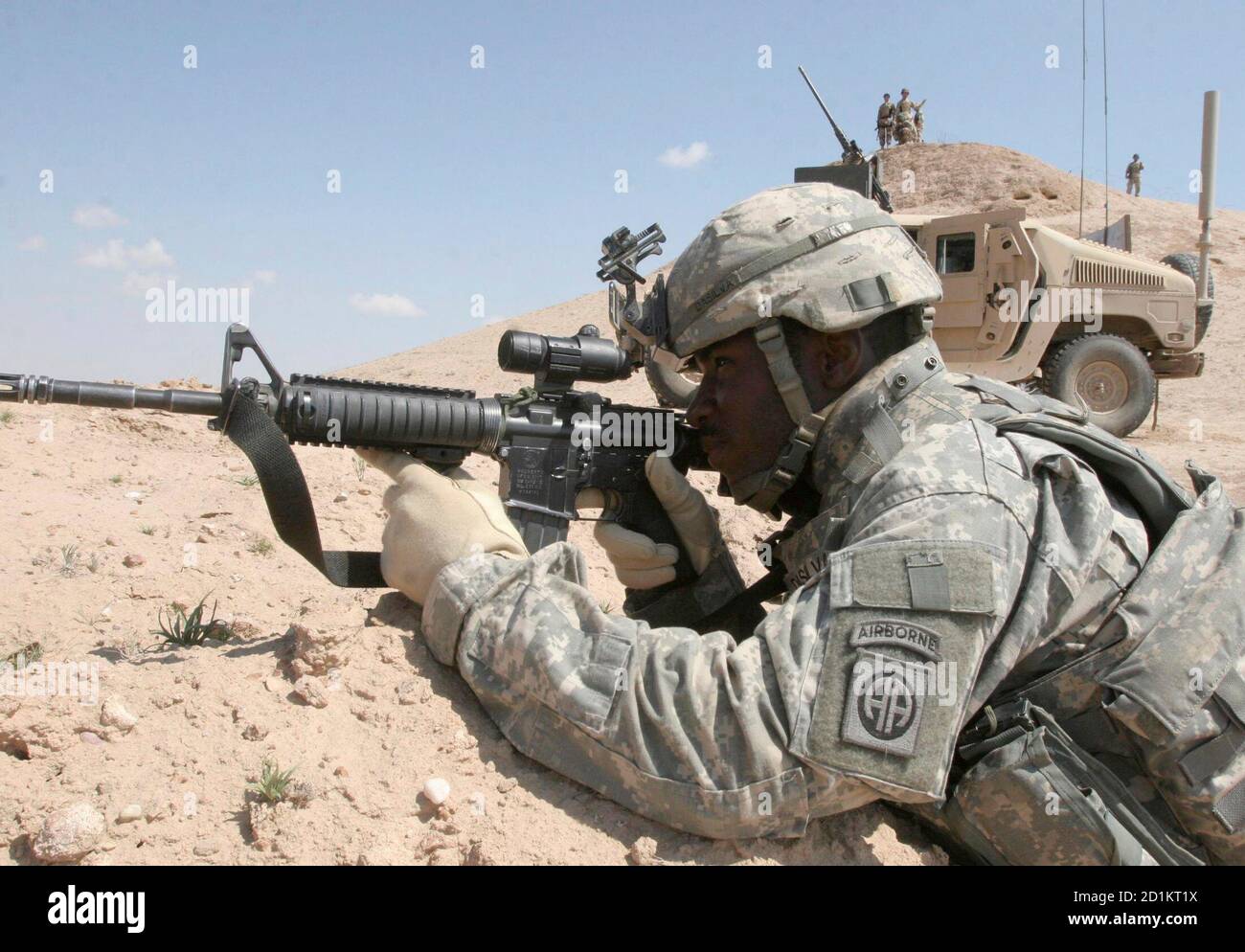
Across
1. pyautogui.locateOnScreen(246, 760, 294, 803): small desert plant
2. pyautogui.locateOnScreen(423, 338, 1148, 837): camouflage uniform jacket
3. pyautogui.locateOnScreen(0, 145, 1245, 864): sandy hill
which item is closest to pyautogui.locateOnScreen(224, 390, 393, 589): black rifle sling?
pyautogui.locateOnScreen(0, 145, 1245, 864): sandy hill

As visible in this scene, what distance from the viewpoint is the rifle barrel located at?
112 inches

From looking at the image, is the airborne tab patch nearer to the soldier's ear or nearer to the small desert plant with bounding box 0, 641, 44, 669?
the soldier's ear

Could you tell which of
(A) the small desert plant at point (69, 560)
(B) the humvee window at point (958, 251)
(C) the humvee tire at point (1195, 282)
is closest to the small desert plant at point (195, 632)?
(A) the small desert plant at point (69, 560)

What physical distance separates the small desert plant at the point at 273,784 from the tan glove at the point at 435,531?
570mm

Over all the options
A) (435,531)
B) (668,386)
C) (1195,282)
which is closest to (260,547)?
(435,531)

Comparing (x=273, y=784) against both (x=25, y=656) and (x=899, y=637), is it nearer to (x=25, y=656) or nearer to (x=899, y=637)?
(x=899, y=637)

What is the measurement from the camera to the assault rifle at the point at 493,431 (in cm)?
291

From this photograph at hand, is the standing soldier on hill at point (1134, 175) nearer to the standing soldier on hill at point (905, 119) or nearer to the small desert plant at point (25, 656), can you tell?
the standing soldier on hill at point (905, 119)

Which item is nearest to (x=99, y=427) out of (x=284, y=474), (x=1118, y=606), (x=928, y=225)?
(x=284, y=474)

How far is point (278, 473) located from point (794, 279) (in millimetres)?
1587

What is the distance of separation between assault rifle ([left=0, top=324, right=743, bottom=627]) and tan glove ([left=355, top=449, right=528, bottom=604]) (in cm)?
35
